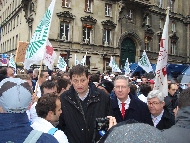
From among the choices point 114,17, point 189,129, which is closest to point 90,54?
point 114,17

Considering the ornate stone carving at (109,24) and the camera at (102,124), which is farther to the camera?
the ornate stone carving at (109,24)

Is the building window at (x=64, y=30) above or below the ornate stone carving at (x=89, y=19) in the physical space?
below

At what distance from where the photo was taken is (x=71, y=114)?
11.1 ft

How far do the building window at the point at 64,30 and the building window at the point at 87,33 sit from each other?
6.06 feet

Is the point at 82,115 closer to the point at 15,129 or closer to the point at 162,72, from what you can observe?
the point at 15,129

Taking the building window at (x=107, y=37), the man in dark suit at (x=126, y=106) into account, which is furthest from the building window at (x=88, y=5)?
the man in dark suit at (x=126, y=106)

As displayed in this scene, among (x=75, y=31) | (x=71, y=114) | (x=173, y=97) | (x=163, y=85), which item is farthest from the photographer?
(x=75, y=31)

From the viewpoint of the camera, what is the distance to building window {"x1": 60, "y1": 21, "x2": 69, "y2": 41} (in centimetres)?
2335

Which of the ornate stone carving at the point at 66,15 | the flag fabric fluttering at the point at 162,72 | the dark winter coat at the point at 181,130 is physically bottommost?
the dark winter coat at the point at 181,130

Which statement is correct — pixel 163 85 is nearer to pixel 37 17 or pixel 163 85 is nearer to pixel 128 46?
pixel 37 17

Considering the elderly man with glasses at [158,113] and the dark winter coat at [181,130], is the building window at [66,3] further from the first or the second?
the dark winter coat at [181,130]

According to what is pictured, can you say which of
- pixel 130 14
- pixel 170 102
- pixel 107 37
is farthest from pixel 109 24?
pixel 170 102

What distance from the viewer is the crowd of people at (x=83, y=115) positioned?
4.12ft

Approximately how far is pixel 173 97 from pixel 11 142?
5.55 metres
